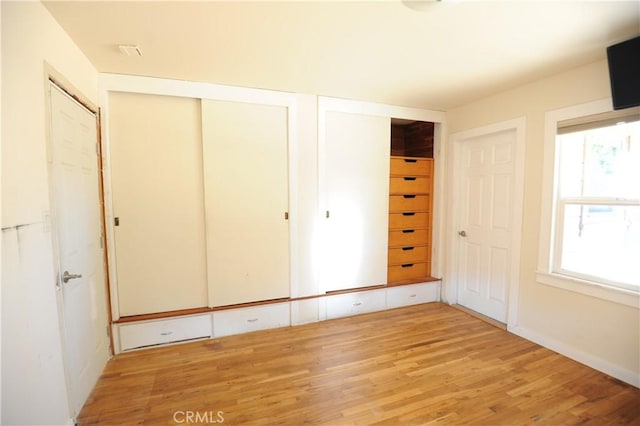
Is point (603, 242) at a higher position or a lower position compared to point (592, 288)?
higher

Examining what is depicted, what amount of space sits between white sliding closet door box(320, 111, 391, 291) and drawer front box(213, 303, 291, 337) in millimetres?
549

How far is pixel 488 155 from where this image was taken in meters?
3.13

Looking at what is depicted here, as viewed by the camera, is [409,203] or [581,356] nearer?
[581,356]

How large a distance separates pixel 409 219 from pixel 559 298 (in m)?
1.64

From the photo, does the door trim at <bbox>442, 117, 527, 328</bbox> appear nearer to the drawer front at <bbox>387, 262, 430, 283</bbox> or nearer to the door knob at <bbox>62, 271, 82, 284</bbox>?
the drawer front at <bbox>387, 262, 430, 283</bbox>

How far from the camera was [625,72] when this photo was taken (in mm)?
1891

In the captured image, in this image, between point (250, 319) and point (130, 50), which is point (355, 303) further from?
point (130, 50)

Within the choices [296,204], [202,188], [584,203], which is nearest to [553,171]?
[584,203]

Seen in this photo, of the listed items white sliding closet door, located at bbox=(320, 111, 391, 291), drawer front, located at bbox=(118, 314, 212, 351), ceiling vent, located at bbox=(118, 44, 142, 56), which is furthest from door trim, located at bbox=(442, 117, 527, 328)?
ceiling vent, located at bbox=(118, 44, 142, 56)

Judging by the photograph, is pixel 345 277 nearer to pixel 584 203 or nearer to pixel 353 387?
pixel 353 387

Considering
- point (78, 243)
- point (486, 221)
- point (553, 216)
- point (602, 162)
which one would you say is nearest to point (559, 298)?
point (553, 216)

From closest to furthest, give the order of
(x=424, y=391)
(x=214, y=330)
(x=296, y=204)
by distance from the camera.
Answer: (x=424, y=391)
(x=214, y=330)
(x=296, y=204)

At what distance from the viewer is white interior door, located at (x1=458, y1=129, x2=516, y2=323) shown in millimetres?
2926

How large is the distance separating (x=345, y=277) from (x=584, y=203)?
89.5 inches
